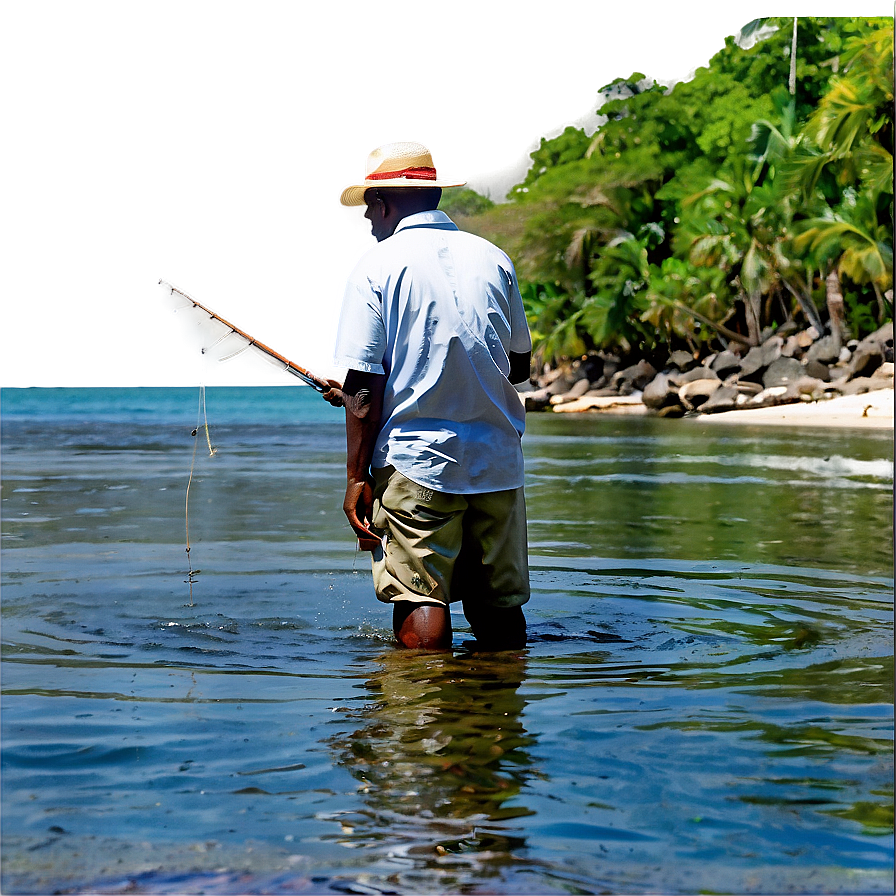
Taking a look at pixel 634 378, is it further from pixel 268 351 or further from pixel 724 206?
pixel 268 351

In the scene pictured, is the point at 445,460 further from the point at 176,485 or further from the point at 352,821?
the point at 176,485

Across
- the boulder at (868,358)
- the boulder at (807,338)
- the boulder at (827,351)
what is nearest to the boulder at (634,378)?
the boulder at (807,338)

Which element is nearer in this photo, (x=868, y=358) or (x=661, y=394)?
(x=868, y=358)

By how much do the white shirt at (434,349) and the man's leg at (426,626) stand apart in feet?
1.45

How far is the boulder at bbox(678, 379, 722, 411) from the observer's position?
32.2 m

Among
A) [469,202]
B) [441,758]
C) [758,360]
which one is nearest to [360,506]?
[441,758]

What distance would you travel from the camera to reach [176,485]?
12820mm

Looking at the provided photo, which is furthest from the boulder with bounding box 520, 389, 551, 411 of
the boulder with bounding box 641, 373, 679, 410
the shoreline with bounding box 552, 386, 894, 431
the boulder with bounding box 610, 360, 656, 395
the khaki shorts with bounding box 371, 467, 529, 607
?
the khaki shorts with bounding box 371, 467, 529, 607

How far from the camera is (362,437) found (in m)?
4.30

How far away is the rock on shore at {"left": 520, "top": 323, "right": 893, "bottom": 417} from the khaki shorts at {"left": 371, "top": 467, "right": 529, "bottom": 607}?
982 inches

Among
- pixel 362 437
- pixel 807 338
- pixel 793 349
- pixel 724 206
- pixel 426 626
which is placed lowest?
pixel 426 626

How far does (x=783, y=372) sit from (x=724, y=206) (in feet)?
20.4

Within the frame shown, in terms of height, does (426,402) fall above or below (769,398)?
above

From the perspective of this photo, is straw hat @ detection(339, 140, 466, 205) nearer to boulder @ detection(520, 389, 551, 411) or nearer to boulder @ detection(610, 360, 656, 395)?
boulder @ detection(520, 389, 551, 411)
